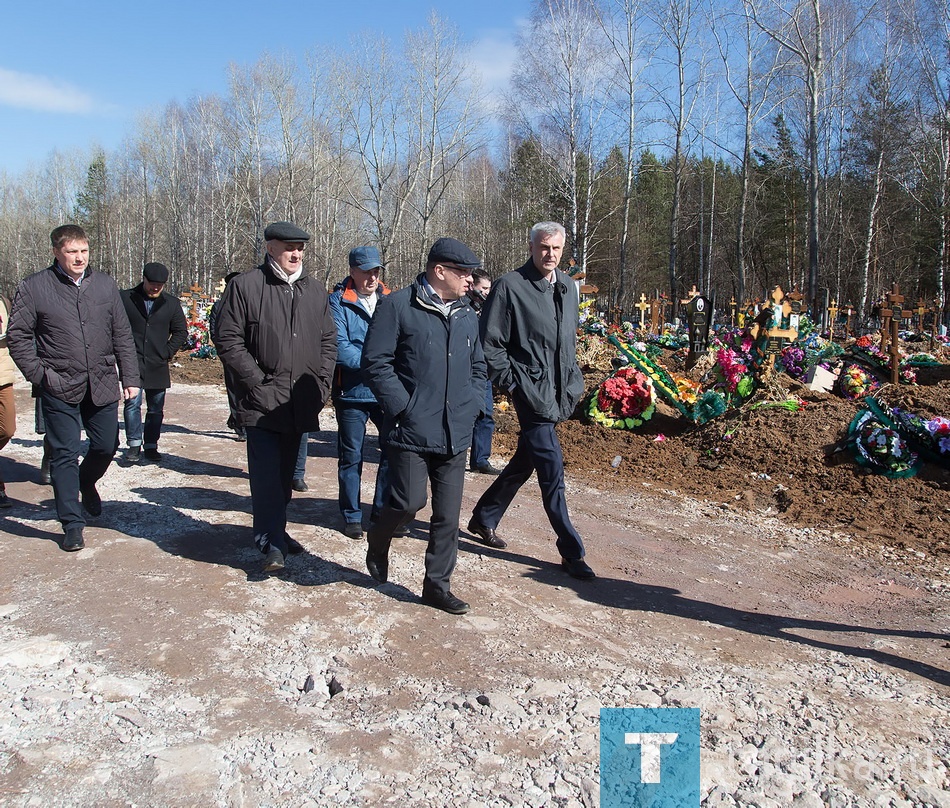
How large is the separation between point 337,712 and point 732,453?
17.2ft

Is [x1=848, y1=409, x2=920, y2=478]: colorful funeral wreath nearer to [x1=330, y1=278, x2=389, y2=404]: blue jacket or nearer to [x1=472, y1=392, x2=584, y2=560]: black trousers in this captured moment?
[x1=472, y1=392, x2=584, y2=560]: black trousers

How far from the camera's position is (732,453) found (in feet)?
23.4

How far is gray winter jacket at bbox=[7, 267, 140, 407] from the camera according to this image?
440cm

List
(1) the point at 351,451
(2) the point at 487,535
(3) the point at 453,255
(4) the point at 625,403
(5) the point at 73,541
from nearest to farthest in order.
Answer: (3) the point at 453,255, (5) the point at 73,541, (2) the point at 487,535, (1) the point at 351,451, (4) the point at 625,403

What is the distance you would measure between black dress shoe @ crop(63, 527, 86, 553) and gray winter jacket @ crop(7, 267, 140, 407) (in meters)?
0.75

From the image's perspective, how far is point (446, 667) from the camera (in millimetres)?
3158

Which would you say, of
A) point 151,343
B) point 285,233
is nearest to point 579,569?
point 285,233

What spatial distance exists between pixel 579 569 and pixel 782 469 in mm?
3110

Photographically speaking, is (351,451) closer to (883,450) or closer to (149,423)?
(149,423)

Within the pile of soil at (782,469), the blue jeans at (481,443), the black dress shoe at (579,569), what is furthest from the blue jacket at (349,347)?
the pile of soil at (782,469)

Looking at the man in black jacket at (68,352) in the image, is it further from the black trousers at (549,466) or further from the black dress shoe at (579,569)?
the black dress shoe at (579,569)

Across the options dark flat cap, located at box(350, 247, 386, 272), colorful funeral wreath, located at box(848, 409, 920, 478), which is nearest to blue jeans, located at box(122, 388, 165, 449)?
dark flat cap, located at box(350, 247, 386, 272)

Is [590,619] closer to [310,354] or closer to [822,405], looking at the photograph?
[310,354]

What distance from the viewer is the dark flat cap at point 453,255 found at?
11.7 ft
